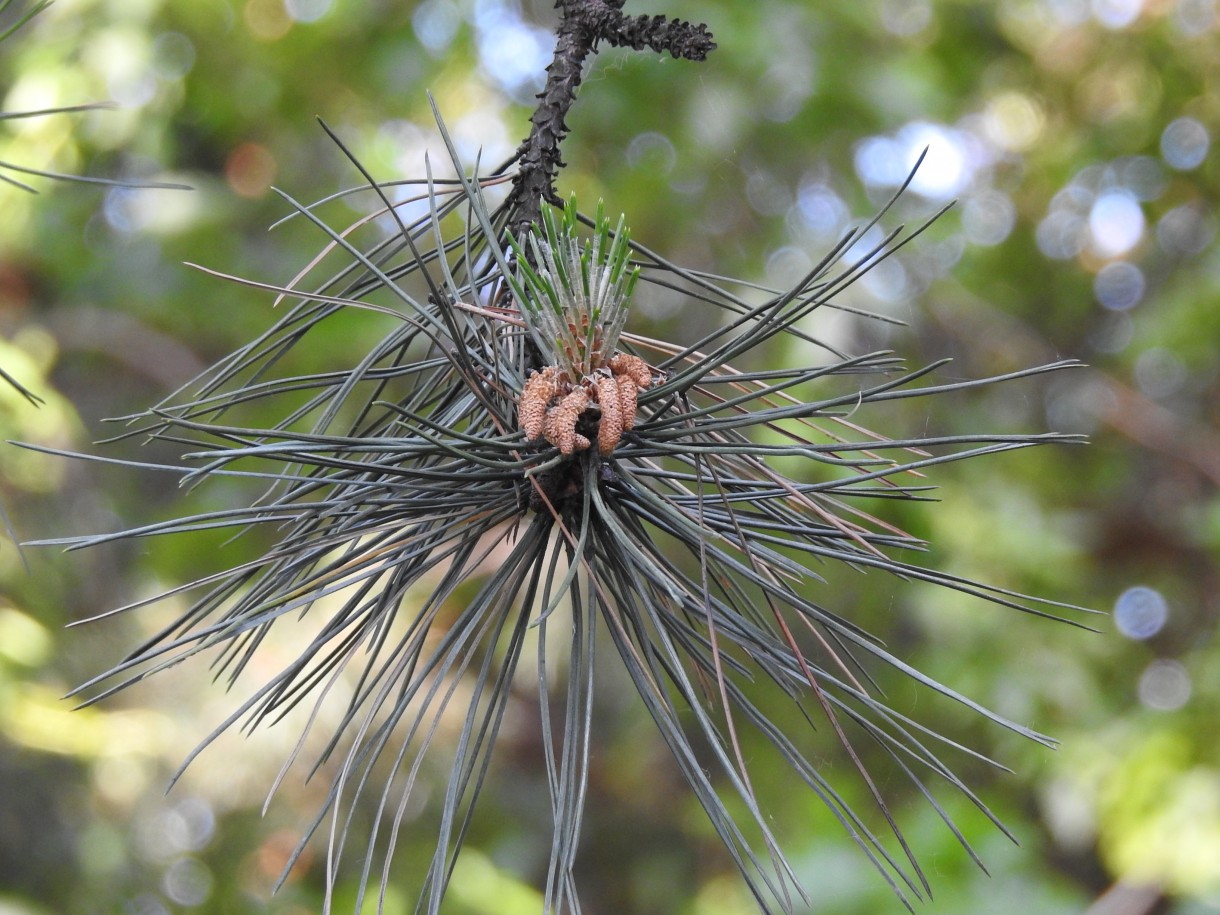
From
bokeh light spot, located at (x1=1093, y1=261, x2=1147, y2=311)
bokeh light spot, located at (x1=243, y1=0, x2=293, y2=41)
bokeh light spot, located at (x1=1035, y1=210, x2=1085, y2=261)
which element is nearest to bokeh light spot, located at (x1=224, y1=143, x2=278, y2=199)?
bokeh light spot, located at (x1=243, y1=0, x2=293, y2=41)

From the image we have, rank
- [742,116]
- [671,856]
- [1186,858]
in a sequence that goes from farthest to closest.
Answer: [671,856] → [742,116] → [1186,858]

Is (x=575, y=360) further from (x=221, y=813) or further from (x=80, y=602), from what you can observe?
(x=80, y=602)

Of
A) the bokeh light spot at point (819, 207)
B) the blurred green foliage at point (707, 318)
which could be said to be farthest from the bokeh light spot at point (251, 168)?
the bokeh light spot at point (819, 207)

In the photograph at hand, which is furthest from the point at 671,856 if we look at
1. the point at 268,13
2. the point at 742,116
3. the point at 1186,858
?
the point at 268,13

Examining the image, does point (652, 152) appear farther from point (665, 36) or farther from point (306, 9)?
point (665, 36)

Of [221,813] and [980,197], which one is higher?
[980,197]

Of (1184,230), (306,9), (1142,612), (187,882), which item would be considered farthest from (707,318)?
(187,882)

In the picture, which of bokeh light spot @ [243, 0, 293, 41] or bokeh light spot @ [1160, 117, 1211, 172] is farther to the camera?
bokeh light spot @ [1160, 117, 1211, 172]

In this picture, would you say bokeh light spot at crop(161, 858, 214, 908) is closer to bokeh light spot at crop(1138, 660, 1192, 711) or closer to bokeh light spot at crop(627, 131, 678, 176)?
bokeh light spot at crop(627, 131, 678, 176)
